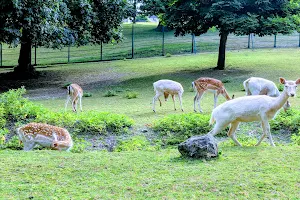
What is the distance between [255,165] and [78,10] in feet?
50.7

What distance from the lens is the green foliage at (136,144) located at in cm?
879

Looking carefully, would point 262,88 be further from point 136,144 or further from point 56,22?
point 56,22

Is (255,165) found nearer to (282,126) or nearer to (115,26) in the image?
(282,126)

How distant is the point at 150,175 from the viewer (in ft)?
19.9

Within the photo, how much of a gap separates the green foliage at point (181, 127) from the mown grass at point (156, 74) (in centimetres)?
77

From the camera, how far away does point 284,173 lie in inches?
241

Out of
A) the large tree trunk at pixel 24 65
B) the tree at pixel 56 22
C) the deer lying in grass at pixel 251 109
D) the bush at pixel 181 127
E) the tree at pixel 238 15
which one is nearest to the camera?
the deer lying in grass at pixel 251 109

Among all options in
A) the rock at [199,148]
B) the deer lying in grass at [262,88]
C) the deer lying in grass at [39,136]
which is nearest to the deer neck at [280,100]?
the rock at [199,148]

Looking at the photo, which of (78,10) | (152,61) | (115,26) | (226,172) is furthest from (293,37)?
(226,172)

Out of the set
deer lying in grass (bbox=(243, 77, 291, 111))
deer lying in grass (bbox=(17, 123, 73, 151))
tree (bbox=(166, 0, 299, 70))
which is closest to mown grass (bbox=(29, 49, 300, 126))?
deer lying in grass (bbox=(243, 77, 291, 111))

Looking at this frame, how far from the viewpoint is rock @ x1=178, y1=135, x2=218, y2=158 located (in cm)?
676

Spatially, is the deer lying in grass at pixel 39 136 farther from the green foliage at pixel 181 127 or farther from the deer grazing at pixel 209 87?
the deer grazing at pixel 209 87

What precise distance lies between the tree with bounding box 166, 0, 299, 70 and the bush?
9.88 metres

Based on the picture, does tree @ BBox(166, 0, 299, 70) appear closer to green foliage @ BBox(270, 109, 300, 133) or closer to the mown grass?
the mown grass
